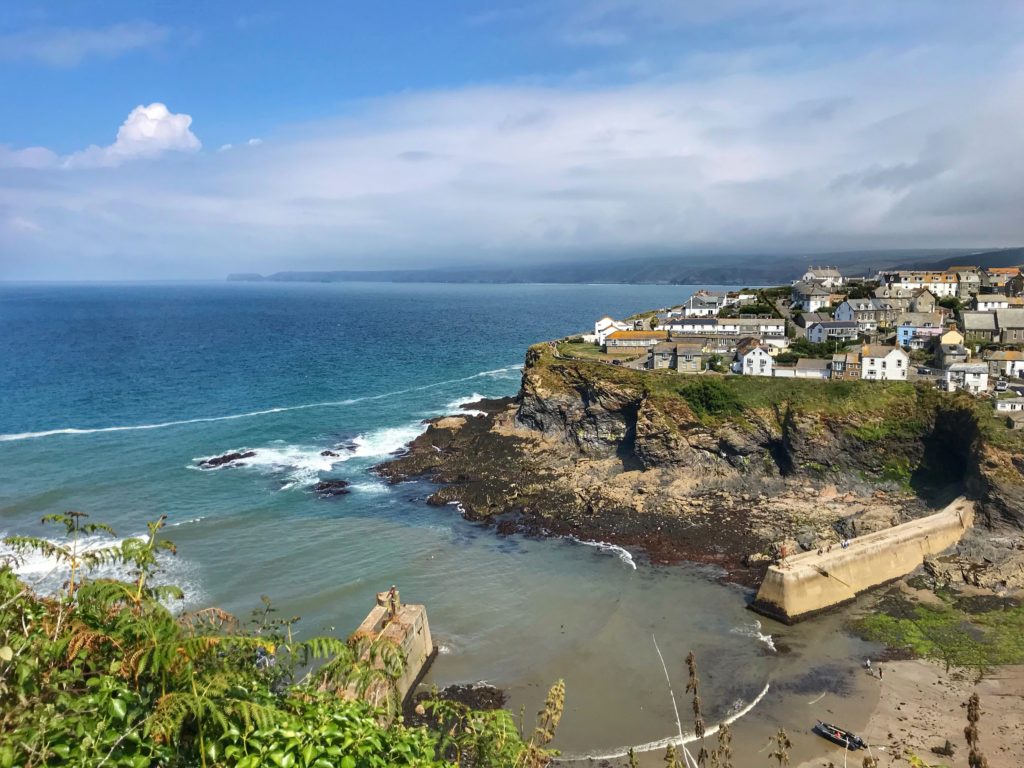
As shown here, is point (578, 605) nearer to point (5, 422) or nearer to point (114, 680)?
point (114, 680)

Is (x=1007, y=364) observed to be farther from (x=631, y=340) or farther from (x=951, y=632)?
(x=631, y=340)

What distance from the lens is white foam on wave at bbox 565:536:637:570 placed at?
35.9m

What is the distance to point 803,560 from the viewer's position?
31.4 meters

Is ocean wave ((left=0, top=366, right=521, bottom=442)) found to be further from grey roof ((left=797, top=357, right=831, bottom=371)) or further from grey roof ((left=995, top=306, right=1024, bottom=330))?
grey roof ((left=995, top=306, right=1024, bottom=330))

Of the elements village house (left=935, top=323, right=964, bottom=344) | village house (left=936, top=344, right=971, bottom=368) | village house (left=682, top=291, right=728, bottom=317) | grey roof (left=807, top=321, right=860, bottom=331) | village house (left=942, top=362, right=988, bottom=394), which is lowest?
village house (left=942, top=362, right=988, bottom=394)

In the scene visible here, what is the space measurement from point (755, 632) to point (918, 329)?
4548 cm

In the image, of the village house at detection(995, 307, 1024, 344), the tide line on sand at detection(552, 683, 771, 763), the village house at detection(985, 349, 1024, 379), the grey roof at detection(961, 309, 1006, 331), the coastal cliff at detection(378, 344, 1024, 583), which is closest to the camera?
the tide line on sand at detection(552, 683, 771, 763)

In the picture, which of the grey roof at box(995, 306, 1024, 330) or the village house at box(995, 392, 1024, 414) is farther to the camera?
the grey roof at box(995, 306, 1024, 330)

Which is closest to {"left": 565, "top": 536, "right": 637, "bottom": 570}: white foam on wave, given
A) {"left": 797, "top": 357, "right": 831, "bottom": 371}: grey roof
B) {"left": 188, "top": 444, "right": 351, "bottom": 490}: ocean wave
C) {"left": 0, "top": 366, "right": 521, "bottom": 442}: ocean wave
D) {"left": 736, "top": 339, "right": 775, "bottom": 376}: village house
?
{"left": 188, "top": 444, "right": 351, "bottom": 490}: ocean wave

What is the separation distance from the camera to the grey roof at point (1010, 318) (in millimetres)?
58194

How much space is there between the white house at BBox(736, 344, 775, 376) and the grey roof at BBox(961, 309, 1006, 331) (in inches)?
841

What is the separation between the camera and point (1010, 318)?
58750 mm

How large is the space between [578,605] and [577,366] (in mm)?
27153

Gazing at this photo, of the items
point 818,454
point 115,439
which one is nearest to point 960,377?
point 818,454
